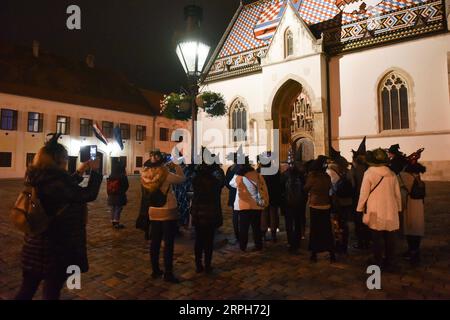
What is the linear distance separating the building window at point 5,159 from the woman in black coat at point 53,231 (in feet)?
86.5

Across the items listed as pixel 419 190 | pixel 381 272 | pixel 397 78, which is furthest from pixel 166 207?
pixel 397 78

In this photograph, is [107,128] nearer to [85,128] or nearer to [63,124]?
[85,128]

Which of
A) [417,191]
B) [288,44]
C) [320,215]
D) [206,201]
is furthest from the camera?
[288,44]

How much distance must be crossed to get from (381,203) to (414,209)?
0.86 meters

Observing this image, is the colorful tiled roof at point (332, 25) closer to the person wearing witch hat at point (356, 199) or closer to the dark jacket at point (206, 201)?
the person wearing witch hat at point (356, 199)

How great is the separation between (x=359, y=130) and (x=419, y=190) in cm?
1360

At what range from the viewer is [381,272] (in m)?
4.24

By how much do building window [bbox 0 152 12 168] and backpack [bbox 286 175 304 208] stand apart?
1031 inches

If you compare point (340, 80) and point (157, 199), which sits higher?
point (340, 80)

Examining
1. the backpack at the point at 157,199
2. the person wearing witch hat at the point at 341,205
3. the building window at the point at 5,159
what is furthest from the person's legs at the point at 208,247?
the building window at the point at 5,159

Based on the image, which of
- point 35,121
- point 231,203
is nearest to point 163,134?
point 35,121

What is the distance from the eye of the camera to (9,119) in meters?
24.0

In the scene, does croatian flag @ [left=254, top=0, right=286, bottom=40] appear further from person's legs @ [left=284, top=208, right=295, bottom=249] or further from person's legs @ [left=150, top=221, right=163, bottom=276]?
person's legs @ [left=150, top=221, right=163, bottom=276]

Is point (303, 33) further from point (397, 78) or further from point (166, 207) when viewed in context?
point (166, 207)
